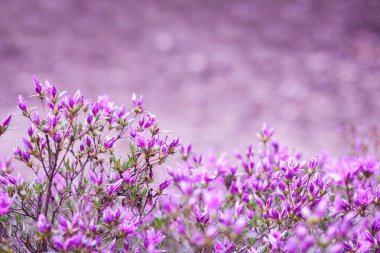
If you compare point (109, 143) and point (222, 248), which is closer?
point (222, 248)

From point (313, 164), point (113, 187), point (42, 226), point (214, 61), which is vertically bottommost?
point (42, 226)

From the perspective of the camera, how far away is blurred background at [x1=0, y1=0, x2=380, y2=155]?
7348 mm

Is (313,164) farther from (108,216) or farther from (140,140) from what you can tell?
(108,216)

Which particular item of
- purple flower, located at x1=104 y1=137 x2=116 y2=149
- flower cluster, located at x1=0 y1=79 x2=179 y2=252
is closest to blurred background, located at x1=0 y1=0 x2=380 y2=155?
flower cluster, located at x1=0 y1=79 x2=179 y2=252

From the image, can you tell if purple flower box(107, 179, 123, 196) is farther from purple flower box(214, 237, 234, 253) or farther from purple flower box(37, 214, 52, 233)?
purple flower box(214, 237, 234, 253)

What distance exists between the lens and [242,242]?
2.28 m

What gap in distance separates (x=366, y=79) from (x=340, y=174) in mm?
6101

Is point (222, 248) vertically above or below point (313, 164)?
below

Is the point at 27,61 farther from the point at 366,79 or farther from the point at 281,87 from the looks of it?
the point at 366,79

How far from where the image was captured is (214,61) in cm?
909

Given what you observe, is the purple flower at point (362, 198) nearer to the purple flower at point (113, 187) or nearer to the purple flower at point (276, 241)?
the purple flower at point (276, 241)

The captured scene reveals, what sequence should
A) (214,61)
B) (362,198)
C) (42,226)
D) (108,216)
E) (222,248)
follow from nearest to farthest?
(42,226)
(108,216)
(222,248)
(362,198)
(214,61)

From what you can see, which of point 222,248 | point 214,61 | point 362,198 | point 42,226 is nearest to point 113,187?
point 42,226

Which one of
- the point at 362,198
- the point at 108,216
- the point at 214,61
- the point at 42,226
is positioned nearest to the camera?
the point at 42,226
